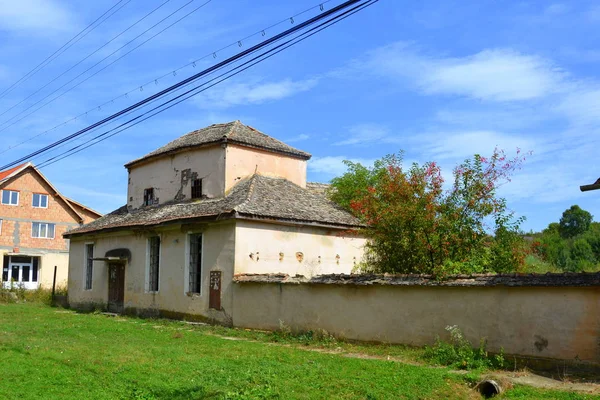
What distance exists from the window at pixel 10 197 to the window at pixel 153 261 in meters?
28.4

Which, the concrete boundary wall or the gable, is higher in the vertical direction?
the gable

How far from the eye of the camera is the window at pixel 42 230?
158ft

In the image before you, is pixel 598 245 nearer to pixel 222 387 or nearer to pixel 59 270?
pixel 222 387

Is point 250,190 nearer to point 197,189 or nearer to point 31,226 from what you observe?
point 197,189

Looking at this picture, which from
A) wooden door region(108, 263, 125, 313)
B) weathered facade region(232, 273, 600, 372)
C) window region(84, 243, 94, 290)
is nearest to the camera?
weathered facade region(232, 273, 600, 372)

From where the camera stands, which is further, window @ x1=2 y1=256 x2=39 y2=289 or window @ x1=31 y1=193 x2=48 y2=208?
window @ x1=31 y1=193 x2=48 y2=208

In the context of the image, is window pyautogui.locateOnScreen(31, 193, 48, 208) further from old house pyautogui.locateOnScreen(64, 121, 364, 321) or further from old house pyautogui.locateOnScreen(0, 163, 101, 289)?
old house pyautogui.locateOnScreen(64, 121, 364, 321)

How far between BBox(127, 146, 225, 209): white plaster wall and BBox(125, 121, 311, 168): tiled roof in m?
0.32

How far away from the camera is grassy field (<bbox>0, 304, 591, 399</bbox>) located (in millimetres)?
9445

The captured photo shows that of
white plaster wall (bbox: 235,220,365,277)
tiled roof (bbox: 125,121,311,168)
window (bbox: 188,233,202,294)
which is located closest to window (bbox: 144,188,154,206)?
tiled roof (bbox: 125,121,311,168)

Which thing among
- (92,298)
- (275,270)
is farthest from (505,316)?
(92,298)

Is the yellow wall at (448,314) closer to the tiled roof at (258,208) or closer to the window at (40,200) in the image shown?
the tiled roof at (258,208)

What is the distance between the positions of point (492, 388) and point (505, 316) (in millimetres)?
2528

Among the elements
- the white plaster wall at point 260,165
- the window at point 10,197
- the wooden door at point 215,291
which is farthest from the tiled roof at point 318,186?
the window at point 10,197
